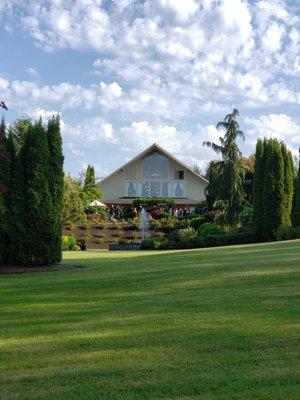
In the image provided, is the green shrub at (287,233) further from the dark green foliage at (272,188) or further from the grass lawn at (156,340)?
the grass lawn at (156,340)

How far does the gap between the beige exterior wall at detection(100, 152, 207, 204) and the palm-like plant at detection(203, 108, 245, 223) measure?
25.5m

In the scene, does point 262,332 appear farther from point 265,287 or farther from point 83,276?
point 83,276

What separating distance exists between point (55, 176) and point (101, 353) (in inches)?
517

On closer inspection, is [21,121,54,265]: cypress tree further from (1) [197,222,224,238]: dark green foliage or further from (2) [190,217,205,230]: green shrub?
(2) [190,217,205,230]: green shrub

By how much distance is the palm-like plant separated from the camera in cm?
4734

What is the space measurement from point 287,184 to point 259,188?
1.62 meters

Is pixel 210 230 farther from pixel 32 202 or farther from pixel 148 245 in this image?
pixel 32 202

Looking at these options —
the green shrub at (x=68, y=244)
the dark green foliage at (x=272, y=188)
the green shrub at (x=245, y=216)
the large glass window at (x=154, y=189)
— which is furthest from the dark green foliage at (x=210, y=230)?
the large glass window at (x=154, y=189)

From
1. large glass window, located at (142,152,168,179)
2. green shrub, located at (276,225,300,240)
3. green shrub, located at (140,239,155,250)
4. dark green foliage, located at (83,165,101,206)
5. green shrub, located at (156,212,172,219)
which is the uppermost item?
large glass window, located at (142,152,168,179)

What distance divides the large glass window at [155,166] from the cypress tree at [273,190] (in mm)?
41551

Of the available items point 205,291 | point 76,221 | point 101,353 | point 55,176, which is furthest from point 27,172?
point 76,221

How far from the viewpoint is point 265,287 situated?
9695 millimetres

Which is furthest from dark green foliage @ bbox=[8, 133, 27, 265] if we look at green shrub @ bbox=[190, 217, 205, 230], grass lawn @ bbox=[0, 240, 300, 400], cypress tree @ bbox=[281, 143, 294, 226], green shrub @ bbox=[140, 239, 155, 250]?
green shrub @ bbox=[190, 217, 205, 230]

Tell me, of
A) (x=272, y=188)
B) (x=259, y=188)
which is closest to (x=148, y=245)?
(x=259, y=188)
